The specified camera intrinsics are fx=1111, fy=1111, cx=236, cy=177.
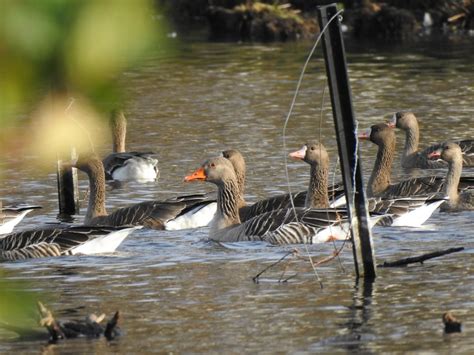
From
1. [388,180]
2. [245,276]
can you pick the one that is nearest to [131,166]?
[388,180]

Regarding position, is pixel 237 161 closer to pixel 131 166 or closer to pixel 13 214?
pixel 13 214

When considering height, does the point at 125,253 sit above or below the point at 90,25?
below

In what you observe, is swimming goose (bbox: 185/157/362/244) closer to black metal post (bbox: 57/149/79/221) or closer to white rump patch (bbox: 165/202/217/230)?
white rump patch (bbox: 165/202/217/230)

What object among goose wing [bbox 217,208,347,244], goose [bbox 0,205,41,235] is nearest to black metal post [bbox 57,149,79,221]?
goose [bbox 0,205,41,235]

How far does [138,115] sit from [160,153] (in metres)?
5.17

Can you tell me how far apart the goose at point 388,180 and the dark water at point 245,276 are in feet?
3.17

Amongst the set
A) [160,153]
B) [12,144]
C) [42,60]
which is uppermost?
[42,60]

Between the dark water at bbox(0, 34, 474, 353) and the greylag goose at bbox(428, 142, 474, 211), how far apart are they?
0.23m

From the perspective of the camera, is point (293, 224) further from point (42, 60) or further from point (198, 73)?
point (198, 73)

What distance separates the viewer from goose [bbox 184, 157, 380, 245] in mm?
12539

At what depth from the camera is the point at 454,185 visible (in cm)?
1488

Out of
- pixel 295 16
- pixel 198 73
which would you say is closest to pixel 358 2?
pixel 295 16

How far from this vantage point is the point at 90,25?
57.7 inches

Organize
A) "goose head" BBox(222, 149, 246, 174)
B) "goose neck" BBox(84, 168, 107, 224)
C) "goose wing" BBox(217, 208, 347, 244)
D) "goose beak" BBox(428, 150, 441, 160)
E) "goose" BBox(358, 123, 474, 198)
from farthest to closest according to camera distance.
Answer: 1. "goose beak" BBox(428, 150, 441, 160)
2. "goose" BBox(358, 123, 474, 198)
3. "goose head" BBox(222, 149, 246, 174)
4. "goose neck" BBox(84, 168, 107, 224)
5. "goose wing" BBox(217, 208, 347, 244)
